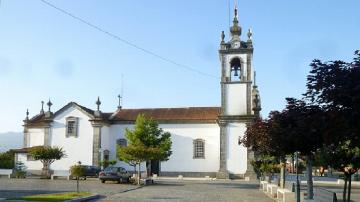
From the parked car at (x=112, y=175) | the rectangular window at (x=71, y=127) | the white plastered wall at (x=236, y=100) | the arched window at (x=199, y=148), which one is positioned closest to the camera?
the parked car at (x=112, y=175)

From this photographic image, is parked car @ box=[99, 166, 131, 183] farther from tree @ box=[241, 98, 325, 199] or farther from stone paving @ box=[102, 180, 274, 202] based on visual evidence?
tree @ box=[241, 98, 325, 199]

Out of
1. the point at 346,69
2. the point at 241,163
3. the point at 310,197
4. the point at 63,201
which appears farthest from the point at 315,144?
the point at 241,163

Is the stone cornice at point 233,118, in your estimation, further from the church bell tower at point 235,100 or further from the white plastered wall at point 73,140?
the white plastered wall at point 73,140

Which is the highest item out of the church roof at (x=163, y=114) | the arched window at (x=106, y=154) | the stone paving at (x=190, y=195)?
the church roof at (x=163, y=114)

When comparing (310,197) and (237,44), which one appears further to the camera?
(237,44)

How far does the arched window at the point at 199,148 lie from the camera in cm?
4859

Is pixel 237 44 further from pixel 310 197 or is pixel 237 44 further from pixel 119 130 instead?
pixel 310 197

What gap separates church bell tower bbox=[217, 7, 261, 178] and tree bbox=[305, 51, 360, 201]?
36096 mm

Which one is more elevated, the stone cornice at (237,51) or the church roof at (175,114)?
the stone cornice at (237,51)

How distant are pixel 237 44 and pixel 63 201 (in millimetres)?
32581

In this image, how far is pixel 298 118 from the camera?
10477mm

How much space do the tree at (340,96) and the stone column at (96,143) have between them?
137 feet

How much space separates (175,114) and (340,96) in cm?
4260

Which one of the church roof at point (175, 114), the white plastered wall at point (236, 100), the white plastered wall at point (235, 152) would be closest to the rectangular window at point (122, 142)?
the church roof at point (175, 114)
